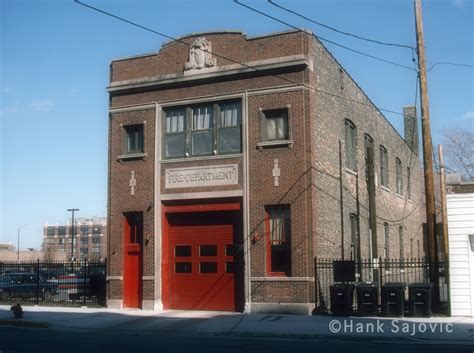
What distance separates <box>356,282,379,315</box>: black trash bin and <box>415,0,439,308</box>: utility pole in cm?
203

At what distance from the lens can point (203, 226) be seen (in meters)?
22.0

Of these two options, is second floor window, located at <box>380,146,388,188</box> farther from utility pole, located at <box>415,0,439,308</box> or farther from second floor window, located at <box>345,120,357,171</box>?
A: utility pole, located at <box>415,0,439,308</box>

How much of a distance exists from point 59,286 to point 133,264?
687 centimetres

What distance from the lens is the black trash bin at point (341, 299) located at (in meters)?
18.9

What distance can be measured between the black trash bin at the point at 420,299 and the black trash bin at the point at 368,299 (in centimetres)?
103

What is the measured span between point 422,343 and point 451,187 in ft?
23.6

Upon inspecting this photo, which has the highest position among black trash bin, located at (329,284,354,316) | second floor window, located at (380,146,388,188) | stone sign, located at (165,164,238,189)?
second floor window, located at (380,146,388,188)

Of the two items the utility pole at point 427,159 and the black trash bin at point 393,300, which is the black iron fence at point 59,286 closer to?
the black trash bin at point 393,300

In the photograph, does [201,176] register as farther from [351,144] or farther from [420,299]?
[420,299]

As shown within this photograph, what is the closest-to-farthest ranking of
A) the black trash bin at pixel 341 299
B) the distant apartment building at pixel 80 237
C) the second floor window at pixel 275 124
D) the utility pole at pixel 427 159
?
the black trash bin at pixel 341 299, the utility pole at pixel 427 159, the second floor window at pixel 275 124, the distant apartment building at pixel 80 237

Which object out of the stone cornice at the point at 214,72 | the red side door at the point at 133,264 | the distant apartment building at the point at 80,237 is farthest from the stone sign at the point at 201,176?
the distant apartment building at the point at 80,237

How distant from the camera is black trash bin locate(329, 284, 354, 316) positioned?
18859 mm

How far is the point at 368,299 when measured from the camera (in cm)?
1864

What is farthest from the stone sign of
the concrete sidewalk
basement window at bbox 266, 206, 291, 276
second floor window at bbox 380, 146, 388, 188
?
second floor window at bbox 380, 146, 388, 188
